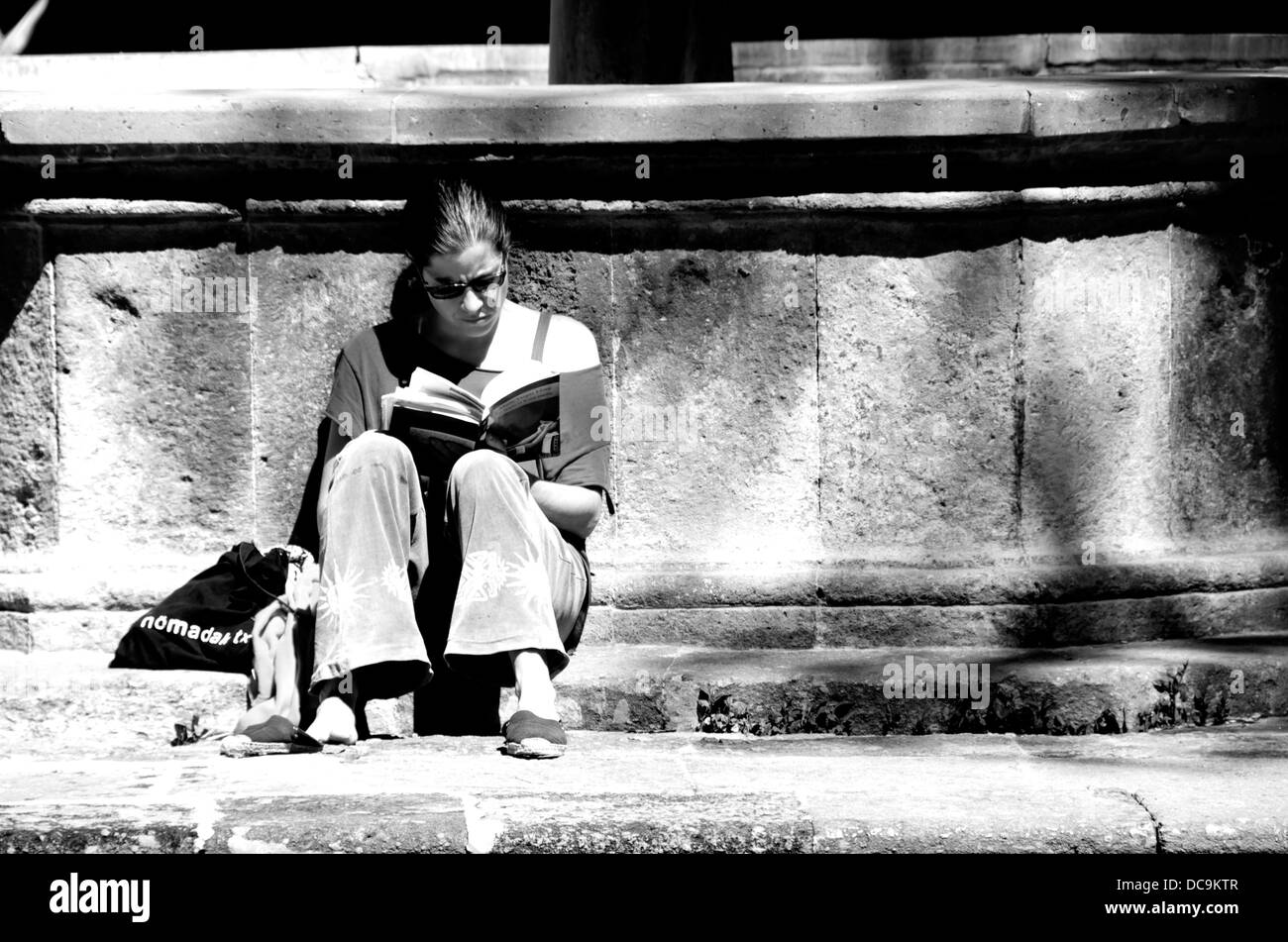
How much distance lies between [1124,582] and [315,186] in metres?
2.25

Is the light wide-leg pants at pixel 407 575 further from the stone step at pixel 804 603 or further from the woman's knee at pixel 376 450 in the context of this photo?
the stone step at pixel 804 603

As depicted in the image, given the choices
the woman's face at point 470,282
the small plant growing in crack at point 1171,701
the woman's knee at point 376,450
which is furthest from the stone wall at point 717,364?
the woman's knee at point 376,450

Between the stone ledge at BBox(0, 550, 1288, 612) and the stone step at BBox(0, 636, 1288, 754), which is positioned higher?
the stone ledge at BBox(0, 550, 1288, 612)

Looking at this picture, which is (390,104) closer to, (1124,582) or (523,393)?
(523,393)

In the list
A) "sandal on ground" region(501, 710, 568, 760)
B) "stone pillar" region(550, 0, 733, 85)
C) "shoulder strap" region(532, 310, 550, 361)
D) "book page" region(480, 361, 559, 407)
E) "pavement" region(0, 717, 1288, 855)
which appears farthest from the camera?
"stone pillar" region(550, 0, 733, 85)

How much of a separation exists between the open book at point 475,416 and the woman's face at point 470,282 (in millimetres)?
158

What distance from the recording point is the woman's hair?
3795mm

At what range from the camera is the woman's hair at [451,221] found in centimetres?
379

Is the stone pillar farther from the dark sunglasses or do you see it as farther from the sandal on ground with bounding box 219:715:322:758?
the sandal on ground with bounding box 219:715:322:758

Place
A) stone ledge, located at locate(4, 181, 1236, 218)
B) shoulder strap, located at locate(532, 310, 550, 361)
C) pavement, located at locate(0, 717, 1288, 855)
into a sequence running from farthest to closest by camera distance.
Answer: stone ledge, located at locate(4, 181, 1236, 218)
shoulder strap, located at locate(532, 310, 550, 361)
pavement, located at locate(0, 717, 1288, 855)

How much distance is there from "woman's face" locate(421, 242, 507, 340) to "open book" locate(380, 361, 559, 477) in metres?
0.16

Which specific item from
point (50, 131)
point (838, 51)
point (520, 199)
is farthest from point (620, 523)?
point (838, 51)

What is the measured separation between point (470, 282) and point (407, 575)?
2.28 ft

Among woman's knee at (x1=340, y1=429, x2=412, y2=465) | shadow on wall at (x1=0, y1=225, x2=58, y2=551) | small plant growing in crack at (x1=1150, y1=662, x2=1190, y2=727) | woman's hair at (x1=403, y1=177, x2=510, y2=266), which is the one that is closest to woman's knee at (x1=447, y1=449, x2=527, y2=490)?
woman's knee at (x1=340, y1=429, x2=412, y2=465)
